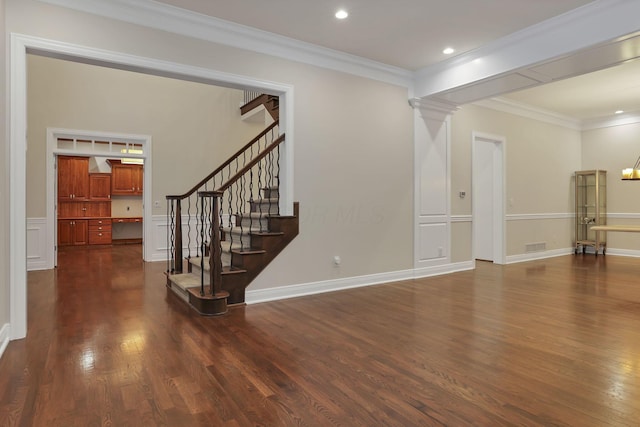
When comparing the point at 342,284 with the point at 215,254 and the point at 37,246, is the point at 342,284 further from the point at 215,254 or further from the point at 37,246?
the point at 37,246

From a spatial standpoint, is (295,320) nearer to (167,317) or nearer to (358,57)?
(167,317)

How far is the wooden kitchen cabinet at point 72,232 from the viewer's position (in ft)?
32.0

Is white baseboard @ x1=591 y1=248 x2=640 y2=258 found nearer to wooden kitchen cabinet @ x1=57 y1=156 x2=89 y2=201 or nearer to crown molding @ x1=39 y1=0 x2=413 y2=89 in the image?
crown molding @ x1=39 y1=0 x2=413 y2=89

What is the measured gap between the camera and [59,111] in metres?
6.71

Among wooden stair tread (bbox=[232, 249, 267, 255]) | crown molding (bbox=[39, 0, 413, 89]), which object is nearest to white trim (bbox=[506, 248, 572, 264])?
crown molding (bbox=[39, 0, 413, 89])

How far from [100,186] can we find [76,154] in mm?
3835

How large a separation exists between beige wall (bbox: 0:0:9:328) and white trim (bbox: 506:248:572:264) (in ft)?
23.6

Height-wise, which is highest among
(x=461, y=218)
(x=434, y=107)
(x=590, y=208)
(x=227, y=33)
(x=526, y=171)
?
(x=227, y=33)

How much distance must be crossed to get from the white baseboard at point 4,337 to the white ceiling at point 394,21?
3035 mm

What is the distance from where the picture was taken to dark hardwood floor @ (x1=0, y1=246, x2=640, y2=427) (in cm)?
191

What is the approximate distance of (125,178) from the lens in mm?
10758

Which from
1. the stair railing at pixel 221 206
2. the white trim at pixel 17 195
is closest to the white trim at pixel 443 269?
the stair railing at pixel 221 206

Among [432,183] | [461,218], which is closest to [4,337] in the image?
[432,183]

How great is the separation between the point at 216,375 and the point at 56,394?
86 cm
